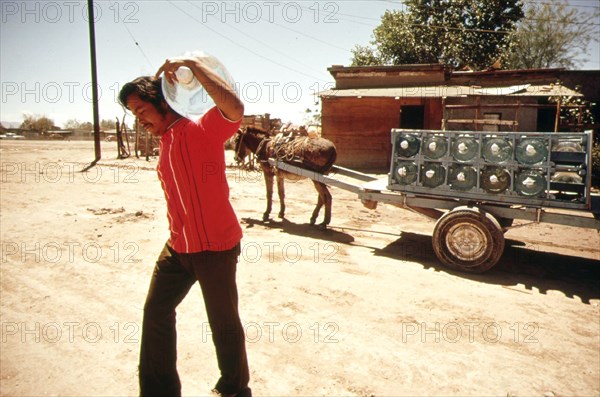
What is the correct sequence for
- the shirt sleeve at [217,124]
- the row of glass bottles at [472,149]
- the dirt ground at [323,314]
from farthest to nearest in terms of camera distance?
the row of glass bottles at [472,149], the dirt ground at [323,314], the shirt sleeve at [217,124]

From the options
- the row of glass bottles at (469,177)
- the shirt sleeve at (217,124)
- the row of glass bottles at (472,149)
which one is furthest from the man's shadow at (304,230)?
the shirt sleeve at (217,124)

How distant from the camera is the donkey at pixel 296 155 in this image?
295 inches

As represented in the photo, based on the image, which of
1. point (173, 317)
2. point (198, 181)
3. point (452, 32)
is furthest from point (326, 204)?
point (452, 32)

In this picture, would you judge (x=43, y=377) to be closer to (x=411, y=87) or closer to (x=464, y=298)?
(x=464, y=298)

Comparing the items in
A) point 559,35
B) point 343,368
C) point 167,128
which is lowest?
point 343,368

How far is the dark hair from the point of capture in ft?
6.59

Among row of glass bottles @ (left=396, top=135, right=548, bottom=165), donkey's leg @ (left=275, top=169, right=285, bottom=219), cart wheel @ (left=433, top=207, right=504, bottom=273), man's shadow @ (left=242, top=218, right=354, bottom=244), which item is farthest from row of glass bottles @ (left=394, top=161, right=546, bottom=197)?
donkey's leg @ (left=275, top=169, right=285, bottom=219)

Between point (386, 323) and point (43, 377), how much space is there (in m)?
3.12

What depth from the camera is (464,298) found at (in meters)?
4.36

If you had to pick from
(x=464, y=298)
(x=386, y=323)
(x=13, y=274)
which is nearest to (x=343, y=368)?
(x=386, y=323)

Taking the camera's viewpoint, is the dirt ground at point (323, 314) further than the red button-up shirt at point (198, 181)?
Yes

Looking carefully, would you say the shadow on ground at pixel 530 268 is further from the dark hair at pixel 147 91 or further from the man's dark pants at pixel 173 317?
the dark hair at pixel 147 91

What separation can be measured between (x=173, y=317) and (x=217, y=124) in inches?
49.9

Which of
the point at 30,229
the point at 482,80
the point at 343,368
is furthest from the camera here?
the point at 482,80
